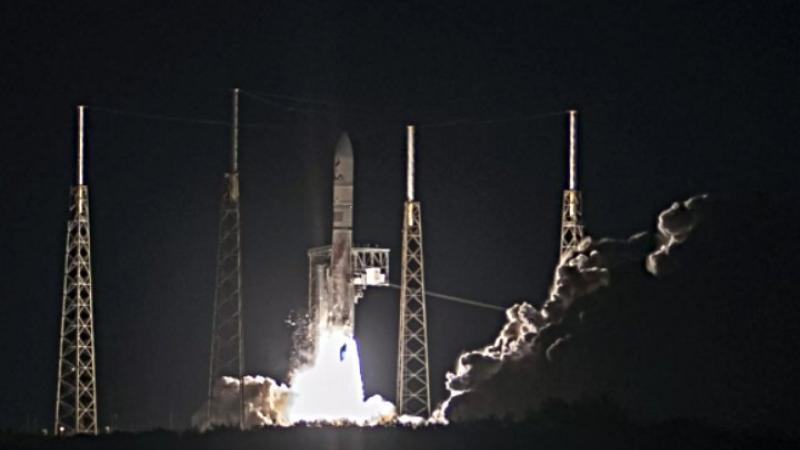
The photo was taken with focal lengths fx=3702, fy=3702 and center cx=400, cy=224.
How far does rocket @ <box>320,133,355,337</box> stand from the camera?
15788 centimetres

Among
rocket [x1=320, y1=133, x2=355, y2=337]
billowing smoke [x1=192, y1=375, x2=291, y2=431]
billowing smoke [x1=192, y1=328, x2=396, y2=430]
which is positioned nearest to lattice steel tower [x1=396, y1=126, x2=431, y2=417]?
billowing smoke [x1=192, y1=328, x2=396, y2=430]

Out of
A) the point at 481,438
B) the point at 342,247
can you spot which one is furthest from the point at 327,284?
the point at 481,438

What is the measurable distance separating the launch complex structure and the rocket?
43 millimetres

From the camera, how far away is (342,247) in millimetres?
158625

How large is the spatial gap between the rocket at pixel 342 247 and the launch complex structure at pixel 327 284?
43 mm

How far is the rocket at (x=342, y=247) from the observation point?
15788 centimetres

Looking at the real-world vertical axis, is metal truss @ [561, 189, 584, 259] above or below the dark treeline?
above

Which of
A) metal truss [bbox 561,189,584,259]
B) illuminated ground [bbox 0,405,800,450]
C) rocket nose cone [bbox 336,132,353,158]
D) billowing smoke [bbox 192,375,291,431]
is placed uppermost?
rocket nose cone [bbox 336,132,353,158]

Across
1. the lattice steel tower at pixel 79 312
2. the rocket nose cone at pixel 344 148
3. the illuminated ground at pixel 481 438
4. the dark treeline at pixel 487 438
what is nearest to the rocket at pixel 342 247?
the rocket nose cone at pixel 344 148

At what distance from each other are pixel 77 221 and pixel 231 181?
6.81 metres

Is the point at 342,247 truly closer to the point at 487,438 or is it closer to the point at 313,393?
the point at 313,393

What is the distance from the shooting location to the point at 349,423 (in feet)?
479

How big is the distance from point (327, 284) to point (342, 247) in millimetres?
2069

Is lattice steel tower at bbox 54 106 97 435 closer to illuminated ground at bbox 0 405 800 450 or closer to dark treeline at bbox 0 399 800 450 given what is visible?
dark treeline at bbox 0 399 800 450
